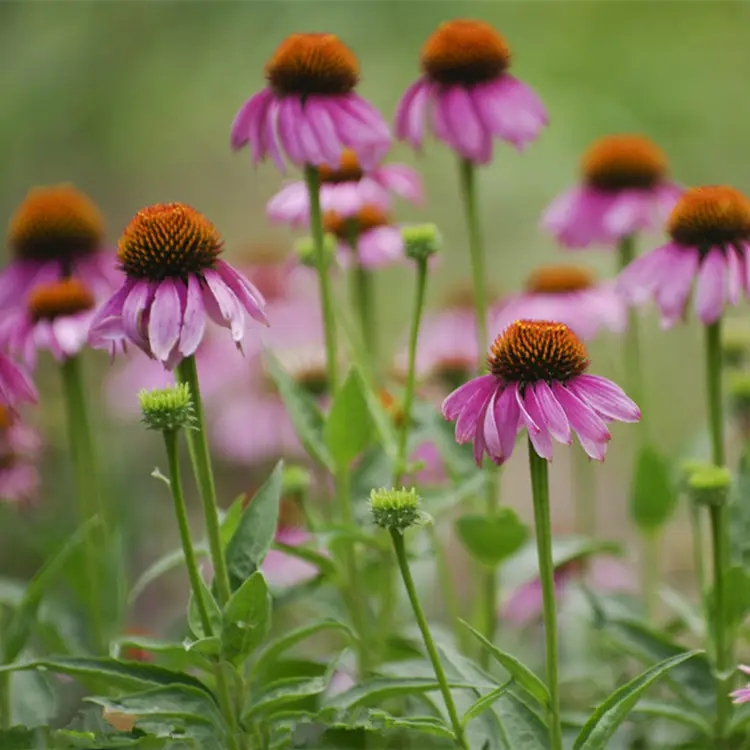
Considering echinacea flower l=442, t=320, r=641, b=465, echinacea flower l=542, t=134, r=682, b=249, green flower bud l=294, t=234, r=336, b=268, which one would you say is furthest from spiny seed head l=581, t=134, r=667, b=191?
echinacea flower l=442, t=320, r=641, b=465

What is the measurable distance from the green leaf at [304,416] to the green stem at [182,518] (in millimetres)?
217

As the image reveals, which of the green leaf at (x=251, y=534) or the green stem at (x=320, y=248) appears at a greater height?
the green stem at (x=320, y=248)

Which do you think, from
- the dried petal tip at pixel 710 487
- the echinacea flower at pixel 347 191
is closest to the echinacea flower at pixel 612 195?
the echinacea flower at pixel 347 191

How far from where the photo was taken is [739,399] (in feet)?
3.28

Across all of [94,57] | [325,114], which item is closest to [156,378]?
[325,114]

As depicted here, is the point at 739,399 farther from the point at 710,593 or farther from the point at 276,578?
the point at 276,578

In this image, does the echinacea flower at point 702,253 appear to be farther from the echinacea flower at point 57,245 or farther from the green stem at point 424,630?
the echinacea flower at point 57,245

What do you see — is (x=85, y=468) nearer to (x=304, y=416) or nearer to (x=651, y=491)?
(x=304, y=416)

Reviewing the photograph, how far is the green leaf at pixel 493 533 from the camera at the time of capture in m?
0.85

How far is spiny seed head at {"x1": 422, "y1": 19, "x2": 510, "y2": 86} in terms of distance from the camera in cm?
89

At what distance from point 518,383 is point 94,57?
288cm

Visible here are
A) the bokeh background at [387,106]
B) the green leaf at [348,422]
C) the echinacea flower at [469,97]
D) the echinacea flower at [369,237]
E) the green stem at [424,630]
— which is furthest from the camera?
the bokeh background at [387,106]

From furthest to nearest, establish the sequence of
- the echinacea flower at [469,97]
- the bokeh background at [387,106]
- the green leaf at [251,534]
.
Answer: the bokeh background at [387,106] → the echinacea flower at [469,97] → the green leaf at [251,534]

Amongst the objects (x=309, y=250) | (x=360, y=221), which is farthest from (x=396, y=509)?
(x=360, y=221)
